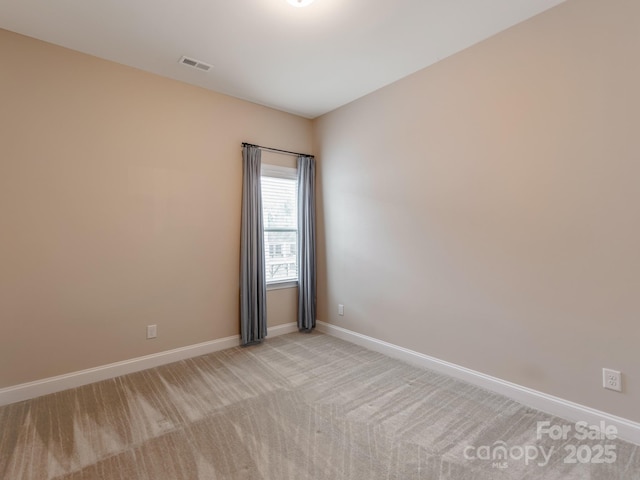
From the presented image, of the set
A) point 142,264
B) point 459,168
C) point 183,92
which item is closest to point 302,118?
point 183,92

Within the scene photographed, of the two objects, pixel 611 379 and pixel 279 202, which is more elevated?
pixel 279 202

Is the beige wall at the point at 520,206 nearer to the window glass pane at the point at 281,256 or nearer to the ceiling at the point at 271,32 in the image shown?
the ceiling at the point at 271,32

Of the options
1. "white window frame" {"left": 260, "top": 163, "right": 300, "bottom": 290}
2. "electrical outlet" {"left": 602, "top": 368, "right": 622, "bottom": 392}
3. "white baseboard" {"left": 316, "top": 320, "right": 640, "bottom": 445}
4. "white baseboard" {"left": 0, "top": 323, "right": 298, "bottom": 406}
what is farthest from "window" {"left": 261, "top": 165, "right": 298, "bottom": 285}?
"electrical outlet" {"left": 602, "top": 368, "right": 622, "bottom": 392}

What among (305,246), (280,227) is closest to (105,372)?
(280,227)

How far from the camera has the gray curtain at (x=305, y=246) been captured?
401cm

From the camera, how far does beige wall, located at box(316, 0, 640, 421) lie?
1.95 metres

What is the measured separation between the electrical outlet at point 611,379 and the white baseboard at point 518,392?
0.18m

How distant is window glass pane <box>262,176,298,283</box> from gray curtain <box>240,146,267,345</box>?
226 mm

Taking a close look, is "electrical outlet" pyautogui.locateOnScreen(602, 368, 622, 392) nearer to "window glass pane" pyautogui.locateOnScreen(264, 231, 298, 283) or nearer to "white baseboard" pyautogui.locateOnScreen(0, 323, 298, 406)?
"window glass pane" pyautogui.locateOnScreen(264, 231, 298, 283)

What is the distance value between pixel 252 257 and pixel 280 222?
2.11ft

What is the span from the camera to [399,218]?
125 inches

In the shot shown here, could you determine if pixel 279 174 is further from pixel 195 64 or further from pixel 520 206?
pixel 520 206

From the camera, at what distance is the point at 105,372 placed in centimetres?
274

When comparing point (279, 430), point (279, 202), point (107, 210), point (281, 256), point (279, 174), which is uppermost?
point (279, 174)
